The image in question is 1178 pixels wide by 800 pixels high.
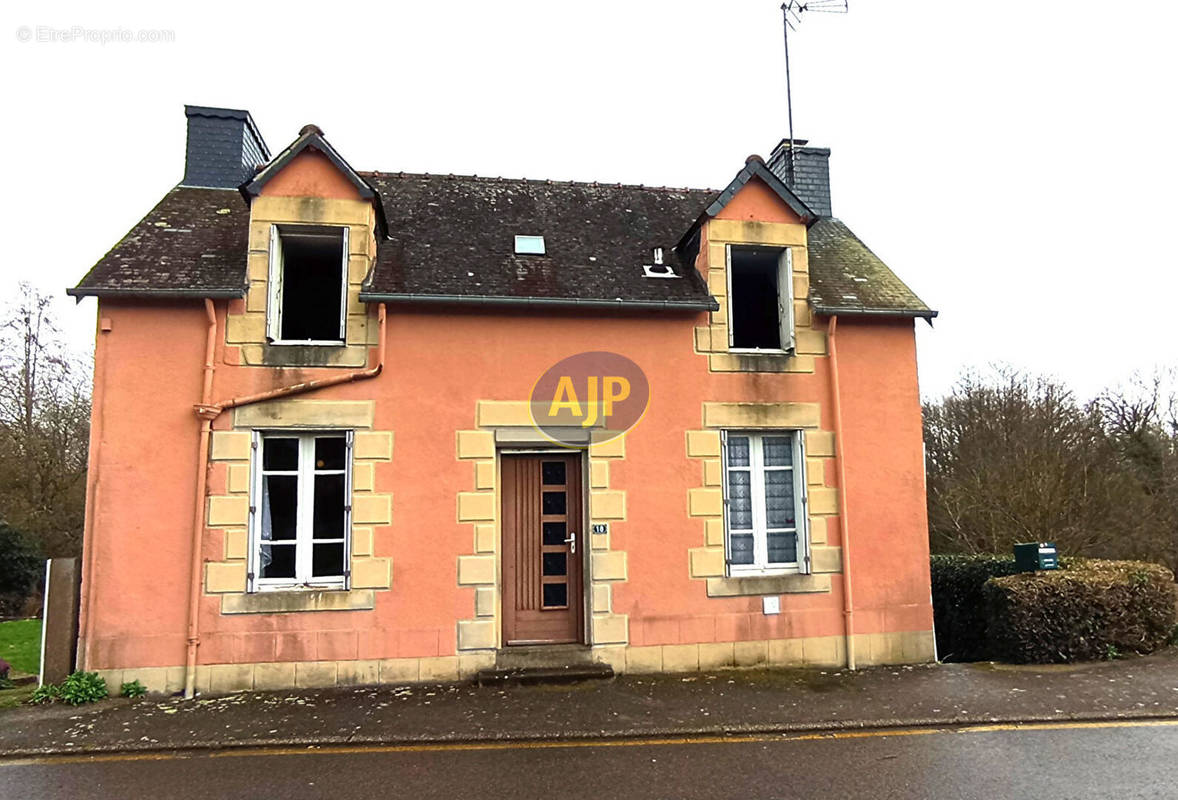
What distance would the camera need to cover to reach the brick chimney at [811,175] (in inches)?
451

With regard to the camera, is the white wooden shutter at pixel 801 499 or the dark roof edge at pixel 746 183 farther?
the dark roof edge at pixel 746 183

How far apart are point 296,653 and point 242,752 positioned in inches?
71.0

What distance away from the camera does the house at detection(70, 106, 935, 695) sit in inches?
306

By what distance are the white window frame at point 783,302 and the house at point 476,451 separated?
6 centimetres

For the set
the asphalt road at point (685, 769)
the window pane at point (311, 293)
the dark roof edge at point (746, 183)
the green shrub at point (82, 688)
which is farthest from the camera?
the window pane at point (311, 293)

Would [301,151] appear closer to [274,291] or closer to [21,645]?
[274,291]

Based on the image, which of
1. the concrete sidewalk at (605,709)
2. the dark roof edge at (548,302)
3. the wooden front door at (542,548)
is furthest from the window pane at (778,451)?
the concrete sidewalk at (605,709)

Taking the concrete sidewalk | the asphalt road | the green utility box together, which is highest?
the green utility box

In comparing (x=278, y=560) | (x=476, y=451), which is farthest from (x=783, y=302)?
(x=278, y=560)

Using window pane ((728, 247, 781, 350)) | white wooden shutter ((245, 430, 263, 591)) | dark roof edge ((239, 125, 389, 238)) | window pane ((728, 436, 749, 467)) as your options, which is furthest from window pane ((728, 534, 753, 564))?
dark roof edge ((239, 125, 389, 238))

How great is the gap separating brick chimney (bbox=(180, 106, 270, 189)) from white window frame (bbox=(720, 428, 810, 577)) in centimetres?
760

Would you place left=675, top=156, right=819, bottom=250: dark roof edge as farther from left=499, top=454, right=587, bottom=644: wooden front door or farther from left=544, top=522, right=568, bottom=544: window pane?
left=544, top=522, right=568, bottom=544: window pane

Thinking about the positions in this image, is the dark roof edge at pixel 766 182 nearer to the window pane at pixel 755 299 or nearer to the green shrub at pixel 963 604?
the window pane at pixel 755 299

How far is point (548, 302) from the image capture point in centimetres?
845
